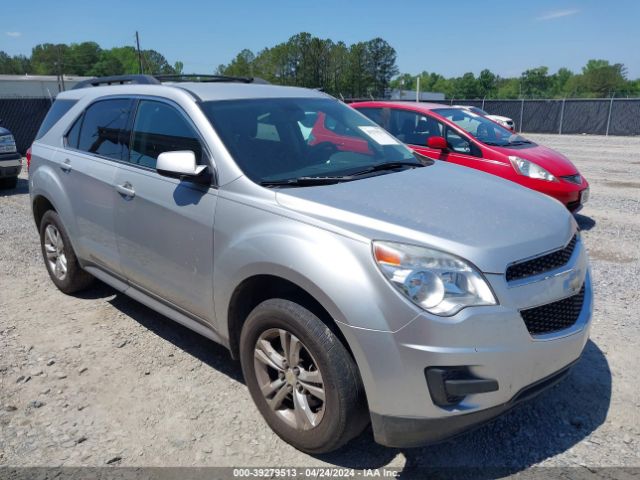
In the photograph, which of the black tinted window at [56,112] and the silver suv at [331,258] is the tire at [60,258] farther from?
the black tinted window at [56,112]

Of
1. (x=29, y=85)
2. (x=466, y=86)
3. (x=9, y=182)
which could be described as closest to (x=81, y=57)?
(x=29, y=85)

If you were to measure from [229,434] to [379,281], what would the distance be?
1361 mm

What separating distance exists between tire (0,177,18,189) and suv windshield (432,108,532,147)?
8557mm

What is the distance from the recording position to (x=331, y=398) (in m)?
2.52

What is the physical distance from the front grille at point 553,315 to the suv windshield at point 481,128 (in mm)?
5353

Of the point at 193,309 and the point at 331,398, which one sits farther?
the point at 193,309

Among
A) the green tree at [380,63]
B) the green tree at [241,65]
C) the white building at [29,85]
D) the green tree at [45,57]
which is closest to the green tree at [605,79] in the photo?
the green tree at [380,63]

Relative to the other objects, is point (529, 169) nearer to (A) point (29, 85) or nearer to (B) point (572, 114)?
(B) point (572, 114)

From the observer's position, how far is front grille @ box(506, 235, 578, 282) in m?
2.41

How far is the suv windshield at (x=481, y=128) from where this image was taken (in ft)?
25.7

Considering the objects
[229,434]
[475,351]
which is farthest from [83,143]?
[475,351]

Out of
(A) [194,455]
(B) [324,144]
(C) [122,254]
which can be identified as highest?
(B) [324,144]

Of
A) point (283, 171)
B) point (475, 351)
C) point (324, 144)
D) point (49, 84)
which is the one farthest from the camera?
point (49, 84)

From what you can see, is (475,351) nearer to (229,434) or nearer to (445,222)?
(445,222)
